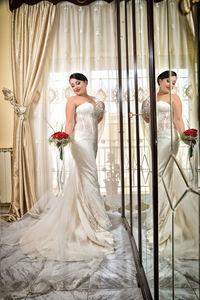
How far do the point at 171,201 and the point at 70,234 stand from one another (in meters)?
1.52

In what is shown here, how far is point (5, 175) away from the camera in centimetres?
337

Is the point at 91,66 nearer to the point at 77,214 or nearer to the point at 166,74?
the point at 77,214

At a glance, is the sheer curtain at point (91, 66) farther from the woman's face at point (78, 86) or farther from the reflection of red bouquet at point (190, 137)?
the reflection of red bouquet at point (190, 137)

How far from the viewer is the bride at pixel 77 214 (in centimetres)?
213

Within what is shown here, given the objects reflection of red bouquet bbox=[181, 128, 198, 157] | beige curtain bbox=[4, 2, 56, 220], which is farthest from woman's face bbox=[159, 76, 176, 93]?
beige curtain bbox=[4, 2, 56, 220]

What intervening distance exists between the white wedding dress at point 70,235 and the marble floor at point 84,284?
0.04 feet

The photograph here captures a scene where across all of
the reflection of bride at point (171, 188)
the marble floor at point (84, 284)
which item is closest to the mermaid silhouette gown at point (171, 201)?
the reflection of bride at point (171, 188)

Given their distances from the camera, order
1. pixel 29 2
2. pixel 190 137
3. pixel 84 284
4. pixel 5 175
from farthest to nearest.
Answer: pixel 5 175 → pixel 29 2 → pixel 84 284 → pixel 190 137

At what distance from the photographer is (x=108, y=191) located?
324cm

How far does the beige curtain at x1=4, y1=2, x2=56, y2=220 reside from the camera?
3209mm

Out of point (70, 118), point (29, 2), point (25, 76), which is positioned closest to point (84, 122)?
point (70, 118)

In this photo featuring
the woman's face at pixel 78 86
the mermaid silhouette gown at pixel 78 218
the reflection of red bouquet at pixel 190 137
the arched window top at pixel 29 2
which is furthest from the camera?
the arched window top at pixel 29 2

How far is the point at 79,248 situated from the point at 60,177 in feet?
3.31

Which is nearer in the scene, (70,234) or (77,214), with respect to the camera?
(70,234)
